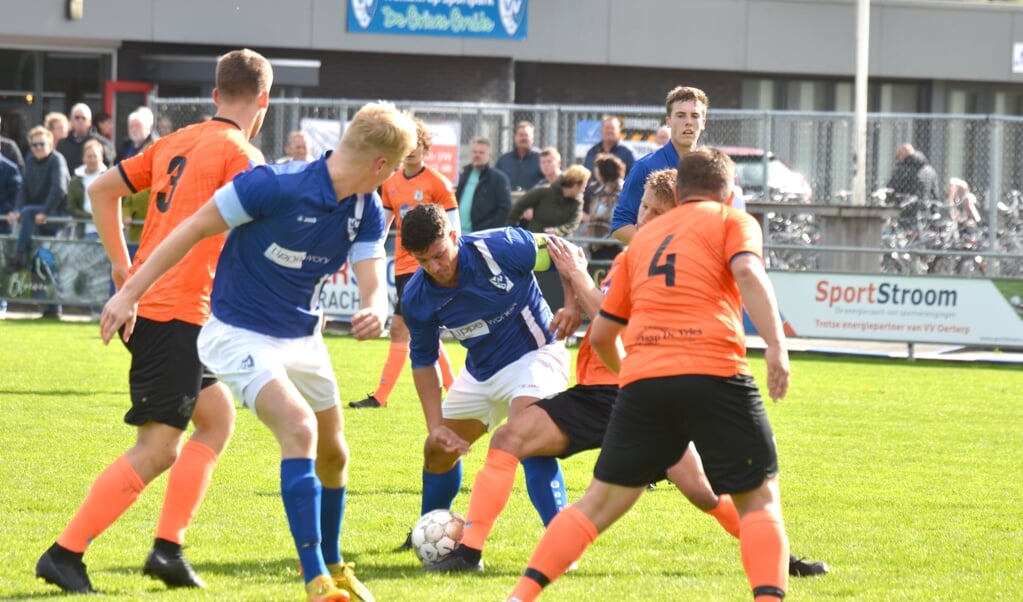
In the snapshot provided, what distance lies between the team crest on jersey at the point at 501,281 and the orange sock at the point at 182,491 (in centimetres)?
141

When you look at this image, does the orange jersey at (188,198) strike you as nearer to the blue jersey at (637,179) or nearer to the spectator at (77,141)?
the blue jersey at (637,179)

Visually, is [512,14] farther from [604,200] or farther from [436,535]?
[436,535]

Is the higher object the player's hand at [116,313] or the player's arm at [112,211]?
the player's arm at [112,211]

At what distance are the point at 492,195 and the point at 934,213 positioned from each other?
7322 mm

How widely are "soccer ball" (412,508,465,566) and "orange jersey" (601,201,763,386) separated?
164 centimetres

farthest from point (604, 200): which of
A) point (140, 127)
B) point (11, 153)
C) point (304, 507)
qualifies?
point (304, 507)

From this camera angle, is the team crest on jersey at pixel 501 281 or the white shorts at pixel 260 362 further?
the team crest on jersey at pixel 501 281

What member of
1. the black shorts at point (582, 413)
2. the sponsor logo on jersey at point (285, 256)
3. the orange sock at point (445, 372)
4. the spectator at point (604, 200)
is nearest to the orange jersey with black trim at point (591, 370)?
the black shorts at point (582, 413)

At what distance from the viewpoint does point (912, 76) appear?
32312 mm

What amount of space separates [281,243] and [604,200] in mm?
11532

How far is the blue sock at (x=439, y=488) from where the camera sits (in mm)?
6973

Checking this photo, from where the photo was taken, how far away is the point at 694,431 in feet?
17.0

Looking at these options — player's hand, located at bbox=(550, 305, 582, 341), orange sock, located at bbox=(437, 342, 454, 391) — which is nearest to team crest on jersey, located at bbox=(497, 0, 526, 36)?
orange sock, located at bbox=(437, 342, 454, 391)

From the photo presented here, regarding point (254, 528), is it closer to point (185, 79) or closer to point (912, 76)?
point (185, 79)
